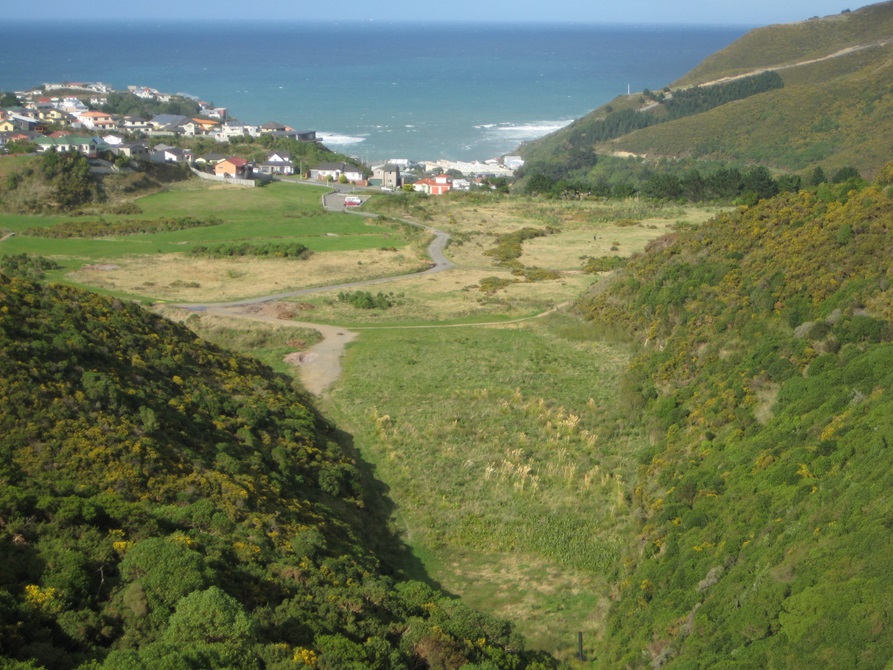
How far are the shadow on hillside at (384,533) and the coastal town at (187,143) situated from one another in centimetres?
5593

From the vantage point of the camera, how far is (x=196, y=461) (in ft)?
60.8

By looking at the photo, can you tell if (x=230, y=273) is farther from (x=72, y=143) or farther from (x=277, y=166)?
(x=72, y=143)

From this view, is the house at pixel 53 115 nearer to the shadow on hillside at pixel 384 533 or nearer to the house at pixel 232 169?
the house at pixel 232 169

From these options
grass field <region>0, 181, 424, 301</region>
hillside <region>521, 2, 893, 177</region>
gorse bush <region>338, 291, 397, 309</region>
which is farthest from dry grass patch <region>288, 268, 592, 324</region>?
hillside <region>521, 2, 893, 177</region>

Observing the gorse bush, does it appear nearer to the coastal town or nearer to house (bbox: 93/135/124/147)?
the coastal town

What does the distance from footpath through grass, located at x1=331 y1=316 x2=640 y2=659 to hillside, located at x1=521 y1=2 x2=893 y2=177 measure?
5274 centimetres

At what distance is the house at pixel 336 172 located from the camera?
82875 millimetres

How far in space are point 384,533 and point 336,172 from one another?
67144 millimetres

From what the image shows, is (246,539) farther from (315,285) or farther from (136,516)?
(315,285)

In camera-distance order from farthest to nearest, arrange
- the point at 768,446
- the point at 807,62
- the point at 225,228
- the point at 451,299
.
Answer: the point at 807,62 → the point at 225,228 → the point at 451,299 → the point at 768,446

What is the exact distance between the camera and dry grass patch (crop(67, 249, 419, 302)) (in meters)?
42.9

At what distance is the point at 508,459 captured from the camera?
2341 cm

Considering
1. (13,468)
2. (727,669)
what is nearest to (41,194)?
(13,468)

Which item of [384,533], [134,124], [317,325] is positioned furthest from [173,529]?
[134,124]
